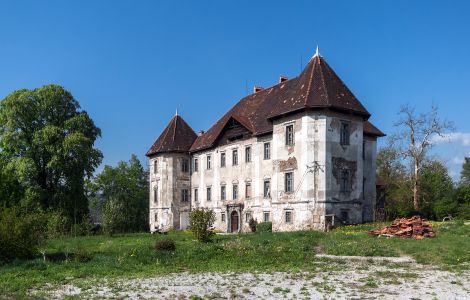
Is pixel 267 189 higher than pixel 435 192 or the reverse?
higher

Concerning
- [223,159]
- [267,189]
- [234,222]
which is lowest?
[234,222]

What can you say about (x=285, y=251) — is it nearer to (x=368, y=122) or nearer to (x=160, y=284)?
(x=160, y=284)

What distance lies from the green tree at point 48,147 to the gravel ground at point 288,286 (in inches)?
1152

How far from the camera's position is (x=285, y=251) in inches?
742

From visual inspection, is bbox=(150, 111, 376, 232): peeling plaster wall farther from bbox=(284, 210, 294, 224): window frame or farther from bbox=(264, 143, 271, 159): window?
bbox=(264, 143, 271, 159): window

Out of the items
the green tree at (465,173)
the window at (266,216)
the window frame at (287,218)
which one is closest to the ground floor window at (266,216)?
the window at (266,216)

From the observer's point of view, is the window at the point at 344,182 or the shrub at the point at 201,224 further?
the window at the point at 344,182

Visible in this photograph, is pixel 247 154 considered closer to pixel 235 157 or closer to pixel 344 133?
pixel 235 157

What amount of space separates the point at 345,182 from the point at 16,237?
20065mm

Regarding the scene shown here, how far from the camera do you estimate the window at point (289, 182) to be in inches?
1251

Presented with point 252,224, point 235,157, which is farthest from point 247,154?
point 252,224

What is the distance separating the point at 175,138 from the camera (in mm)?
46250

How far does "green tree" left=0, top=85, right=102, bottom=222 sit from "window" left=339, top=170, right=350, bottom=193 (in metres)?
21.4

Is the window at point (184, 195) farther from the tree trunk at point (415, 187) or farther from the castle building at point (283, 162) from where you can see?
the tree trunk at point (415, 187)
